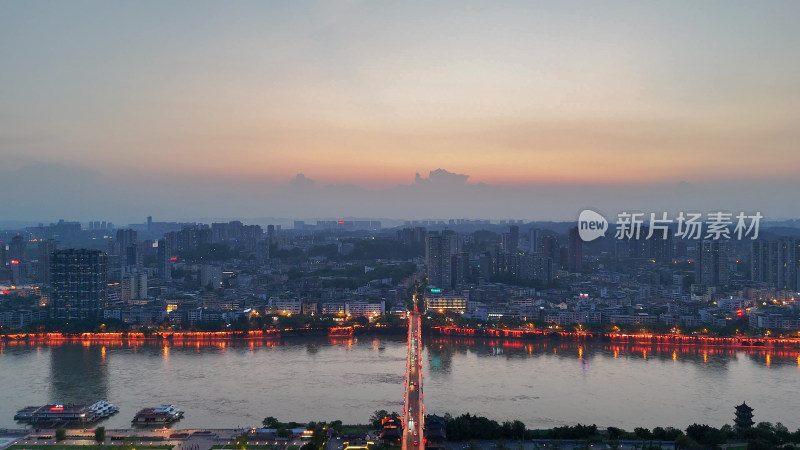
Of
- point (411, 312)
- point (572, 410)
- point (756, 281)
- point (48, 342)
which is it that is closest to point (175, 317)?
point (48, 342)

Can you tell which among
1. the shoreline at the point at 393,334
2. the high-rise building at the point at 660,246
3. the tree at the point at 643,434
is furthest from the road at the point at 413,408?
the high-rise building at the point at 660,246

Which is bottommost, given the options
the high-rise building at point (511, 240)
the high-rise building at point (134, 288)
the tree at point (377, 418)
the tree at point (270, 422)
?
the tree at point (270, 422)

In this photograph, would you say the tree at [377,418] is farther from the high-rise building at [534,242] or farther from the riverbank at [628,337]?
the high-rise building at [534,242]

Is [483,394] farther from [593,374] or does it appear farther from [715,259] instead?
[715,259]

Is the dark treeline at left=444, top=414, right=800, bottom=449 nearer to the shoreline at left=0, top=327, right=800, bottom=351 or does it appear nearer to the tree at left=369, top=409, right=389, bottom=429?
the tree at left=369, top=409, right=389, bottom=429

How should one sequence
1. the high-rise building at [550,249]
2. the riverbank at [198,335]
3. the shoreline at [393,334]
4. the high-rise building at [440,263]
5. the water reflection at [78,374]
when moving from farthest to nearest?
the high-rise building at [550,249], the high-rise building at [440,263], the riverbank at [198,335], the shoreline at [393,334], the water reflection at [78,374]

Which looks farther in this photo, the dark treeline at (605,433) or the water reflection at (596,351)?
the water reflection at (596,351)

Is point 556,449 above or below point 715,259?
below
